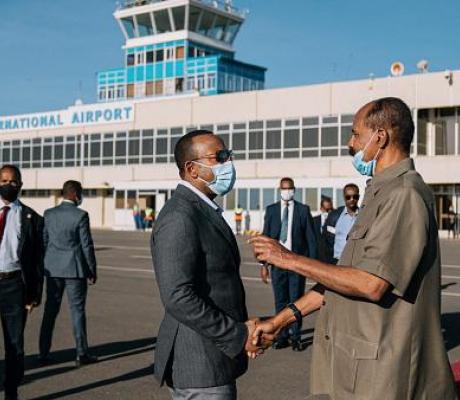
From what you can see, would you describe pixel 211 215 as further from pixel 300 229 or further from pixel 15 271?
pixel 300 229

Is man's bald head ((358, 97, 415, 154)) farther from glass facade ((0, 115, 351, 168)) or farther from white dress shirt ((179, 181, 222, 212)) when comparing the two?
glass facade ((0, 115, 351, 168))

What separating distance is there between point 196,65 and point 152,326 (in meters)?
53.7

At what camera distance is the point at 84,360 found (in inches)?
303

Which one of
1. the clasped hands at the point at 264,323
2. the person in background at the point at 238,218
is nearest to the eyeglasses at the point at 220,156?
the clasped hands at the point at 264,323

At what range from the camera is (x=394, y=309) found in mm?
2975

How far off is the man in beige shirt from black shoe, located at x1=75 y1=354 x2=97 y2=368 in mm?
4923

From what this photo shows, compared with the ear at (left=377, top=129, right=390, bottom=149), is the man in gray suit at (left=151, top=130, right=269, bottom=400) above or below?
below

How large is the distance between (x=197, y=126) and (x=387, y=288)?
4344 cm

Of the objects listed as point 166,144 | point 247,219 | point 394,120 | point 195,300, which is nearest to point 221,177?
point 195,300

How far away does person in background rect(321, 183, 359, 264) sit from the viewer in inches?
362

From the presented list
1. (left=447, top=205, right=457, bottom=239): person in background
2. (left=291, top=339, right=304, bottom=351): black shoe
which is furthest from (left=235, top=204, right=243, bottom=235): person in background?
(left=291, top=339, right=304, bottom=351): black shoe

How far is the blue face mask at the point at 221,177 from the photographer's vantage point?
3.75 metres

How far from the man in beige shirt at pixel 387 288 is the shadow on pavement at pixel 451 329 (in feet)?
19.3

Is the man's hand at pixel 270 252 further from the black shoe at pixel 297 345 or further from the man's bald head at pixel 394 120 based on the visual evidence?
the black shoe at pixel 297 345
